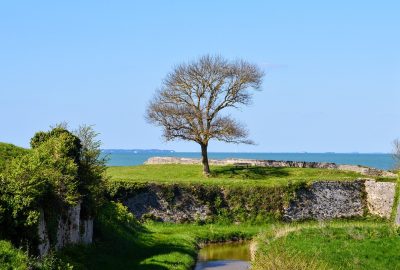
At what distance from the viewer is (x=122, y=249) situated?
42156mm

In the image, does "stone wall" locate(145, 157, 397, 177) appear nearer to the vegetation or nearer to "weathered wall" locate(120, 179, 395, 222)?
"weathered wall" locate(120, 179, 395, 222)

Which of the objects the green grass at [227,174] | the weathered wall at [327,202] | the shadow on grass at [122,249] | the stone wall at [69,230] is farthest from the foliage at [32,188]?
the green grass at [227,174]

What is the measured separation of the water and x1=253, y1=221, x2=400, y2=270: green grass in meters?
2.69

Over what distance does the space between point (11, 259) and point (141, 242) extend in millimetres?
23789

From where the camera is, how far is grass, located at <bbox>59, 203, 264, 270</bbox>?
3650 cm

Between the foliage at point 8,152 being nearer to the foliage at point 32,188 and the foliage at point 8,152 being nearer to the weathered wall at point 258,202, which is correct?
the foliage at point 32,188

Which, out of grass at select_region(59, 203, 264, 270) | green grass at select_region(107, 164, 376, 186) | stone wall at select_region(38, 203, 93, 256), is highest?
green grass at select_region(107, 164, 376, 186)

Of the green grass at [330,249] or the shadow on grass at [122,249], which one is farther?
the shadow on grass at [122,249]

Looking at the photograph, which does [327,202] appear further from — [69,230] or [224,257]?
[69,230]

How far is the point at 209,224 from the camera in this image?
62.9 meters

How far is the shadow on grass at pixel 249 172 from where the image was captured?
7775cm

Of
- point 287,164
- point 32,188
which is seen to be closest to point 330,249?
point 32,188

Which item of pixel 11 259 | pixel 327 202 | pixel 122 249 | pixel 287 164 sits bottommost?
pixel 122 249

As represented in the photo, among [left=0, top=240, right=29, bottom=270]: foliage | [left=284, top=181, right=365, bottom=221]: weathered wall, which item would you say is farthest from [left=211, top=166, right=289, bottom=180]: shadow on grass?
[left=0, top=240, right=29, bottom=270]: foliage
